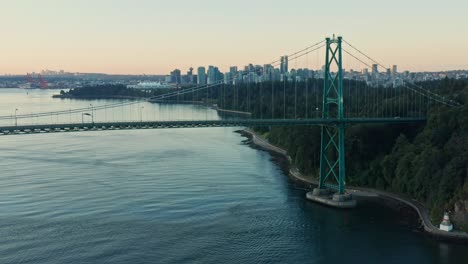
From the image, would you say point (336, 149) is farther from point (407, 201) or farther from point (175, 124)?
point (175, 124)

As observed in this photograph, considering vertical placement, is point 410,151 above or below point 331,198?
above

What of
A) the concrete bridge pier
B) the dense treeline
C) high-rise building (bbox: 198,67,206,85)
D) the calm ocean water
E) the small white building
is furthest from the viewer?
high-rise building (bbox: 198,67,206,85)

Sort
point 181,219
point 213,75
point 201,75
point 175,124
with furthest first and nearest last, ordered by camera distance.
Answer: point 201,75, point 213,75, point 175,124, point 181,219

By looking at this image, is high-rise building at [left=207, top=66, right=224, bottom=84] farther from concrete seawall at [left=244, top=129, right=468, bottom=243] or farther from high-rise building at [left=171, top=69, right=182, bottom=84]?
concrete seawall at [left=244, top=129, right=468, bottom=243]

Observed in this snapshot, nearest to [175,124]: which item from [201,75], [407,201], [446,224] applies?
[407,201]

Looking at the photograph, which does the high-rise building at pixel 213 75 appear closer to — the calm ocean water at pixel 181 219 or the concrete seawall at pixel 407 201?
the concrete seawall at pixel 407 201

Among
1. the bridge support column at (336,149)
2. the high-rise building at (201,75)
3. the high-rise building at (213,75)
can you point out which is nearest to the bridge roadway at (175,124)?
the bridge support column at (336,149)

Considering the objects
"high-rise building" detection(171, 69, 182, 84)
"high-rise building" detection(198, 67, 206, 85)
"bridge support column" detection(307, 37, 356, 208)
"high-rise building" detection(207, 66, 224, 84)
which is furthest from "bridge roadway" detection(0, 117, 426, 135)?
"high-rise building" detection(171, 69, 182, 84)

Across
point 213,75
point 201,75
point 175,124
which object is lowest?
point 175,124
